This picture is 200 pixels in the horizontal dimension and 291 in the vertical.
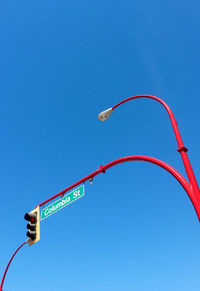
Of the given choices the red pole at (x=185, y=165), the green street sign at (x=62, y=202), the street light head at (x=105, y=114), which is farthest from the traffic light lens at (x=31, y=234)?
the street light head at (x=105, y=114)

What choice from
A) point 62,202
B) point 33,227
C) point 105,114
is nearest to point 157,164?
point 105,114

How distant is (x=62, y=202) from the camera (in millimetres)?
9078

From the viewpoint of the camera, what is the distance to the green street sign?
8625 mm

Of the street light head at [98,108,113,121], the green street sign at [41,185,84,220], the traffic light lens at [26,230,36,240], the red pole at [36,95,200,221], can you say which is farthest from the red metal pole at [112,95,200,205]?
the traffic light lens at [26,230,36,240]

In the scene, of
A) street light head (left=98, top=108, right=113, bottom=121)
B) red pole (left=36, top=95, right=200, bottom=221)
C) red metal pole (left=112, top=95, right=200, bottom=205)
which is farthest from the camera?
street light head (left=98, top=108, right=113, bottom=121)

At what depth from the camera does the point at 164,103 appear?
6.79 metres

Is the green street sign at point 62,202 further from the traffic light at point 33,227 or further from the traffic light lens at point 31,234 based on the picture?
the traffic light lens at point 31,234

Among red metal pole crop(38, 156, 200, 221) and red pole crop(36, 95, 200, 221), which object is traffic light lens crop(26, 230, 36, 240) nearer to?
red metal pole crop(38, 156, 200, 221)

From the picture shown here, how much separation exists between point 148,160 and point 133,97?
3.24 m

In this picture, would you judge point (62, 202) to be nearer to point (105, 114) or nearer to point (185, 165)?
point (105, 114)

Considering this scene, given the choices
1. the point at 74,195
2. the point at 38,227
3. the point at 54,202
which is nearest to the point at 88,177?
the point at 74,195

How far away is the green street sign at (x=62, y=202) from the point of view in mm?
8625

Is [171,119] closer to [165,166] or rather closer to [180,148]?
[180,148]

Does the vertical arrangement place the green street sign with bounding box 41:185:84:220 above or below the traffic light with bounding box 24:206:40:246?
above
